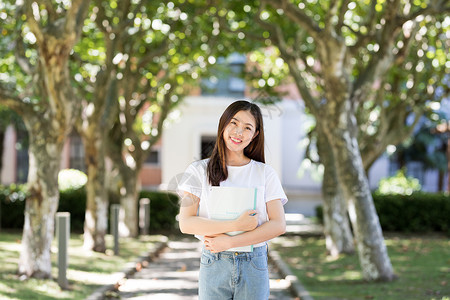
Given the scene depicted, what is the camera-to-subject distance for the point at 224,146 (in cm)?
363

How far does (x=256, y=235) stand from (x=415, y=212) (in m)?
16.3

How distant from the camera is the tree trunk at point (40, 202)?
898 centimetres

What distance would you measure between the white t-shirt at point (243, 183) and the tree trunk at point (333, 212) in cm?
1019

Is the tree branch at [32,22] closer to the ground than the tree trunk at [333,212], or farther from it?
farther from it

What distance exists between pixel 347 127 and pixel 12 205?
38.0 ft

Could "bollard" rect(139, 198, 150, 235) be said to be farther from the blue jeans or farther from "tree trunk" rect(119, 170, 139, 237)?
the blue jeans

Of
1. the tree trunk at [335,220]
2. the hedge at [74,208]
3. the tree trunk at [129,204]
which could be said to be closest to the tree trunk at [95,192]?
the tree trunk at [129,204]

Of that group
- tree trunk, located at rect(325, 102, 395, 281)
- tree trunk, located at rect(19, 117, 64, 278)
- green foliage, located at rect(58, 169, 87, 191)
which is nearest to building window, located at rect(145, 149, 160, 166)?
green foliage, located at rect(58, 169, 87, 191)

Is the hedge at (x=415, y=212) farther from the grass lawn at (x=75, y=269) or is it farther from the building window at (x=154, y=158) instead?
the building window at (x=154, y=158)

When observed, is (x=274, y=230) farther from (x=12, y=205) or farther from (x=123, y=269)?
(x=12, y=205)

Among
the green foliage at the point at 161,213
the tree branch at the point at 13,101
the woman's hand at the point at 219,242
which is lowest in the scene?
the green foliage at the point at 161,213

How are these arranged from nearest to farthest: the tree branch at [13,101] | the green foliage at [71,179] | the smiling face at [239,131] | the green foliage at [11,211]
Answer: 1. the smiling face at [239,131]
2. the tree branch at [13,101]
3. the green foliage at [11,211]
4. the green foliage at [71,179]

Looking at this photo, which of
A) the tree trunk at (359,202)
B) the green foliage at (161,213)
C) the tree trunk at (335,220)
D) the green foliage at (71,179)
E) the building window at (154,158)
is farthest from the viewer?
the building window at (154,158)

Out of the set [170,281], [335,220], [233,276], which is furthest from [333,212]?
[233,276]
